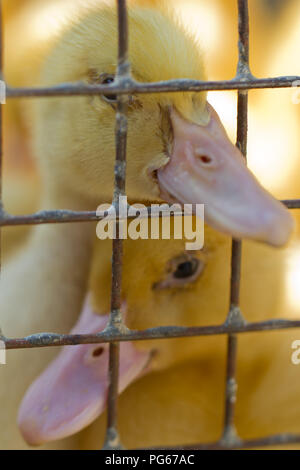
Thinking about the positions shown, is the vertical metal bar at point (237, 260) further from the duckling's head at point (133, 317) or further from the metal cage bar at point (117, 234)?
A: the duckling's head at point (133, 317)

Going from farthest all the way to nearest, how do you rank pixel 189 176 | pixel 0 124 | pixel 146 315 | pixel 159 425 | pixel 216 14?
1. pixel 216 14
2. pixel 159 425
3. pixel 146 315
4. pixel 189 176
5. pixel 0 124

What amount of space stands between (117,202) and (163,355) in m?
0.50

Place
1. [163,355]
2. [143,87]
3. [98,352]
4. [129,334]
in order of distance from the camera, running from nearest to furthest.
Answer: [143,87] < [129,334] < [98,352] < [163,355]

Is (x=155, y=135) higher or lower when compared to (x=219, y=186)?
higher

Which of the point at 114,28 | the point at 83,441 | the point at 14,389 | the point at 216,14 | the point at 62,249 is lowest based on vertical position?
the point at 83,441

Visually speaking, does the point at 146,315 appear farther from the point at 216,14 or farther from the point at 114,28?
the point at 216,14

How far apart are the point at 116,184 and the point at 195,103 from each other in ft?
0.70

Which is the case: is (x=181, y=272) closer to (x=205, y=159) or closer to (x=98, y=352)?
(x=98, y=352)

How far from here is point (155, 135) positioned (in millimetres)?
1084

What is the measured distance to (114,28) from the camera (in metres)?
1.18

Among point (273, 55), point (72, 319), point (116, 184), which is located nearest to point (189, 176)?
point (116, 184)

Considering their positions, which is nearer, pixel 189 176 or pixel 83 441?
pixel 189 176

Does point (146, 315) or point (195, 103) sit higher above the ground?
point (195, 103)

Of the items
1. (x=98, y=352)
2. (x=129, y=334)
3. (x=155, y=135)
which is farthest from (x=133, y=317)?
(x=155, y=135)
